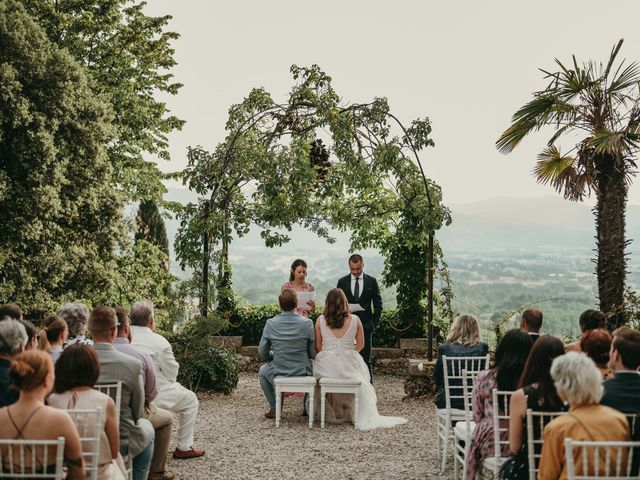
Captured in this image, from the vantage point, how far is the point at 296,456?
6773mm

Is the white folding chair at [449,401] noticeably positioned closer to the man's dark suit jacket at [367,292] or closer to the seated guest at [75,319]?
the seated guest at [75,319]

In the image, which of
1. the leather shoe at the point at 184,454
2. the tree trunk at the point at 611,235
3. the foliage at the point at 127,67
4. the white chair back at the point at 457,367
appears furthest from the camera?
the foliage at the point at 127,67

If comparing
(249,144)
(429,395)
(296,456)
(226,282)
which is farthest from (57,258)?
(296,456)

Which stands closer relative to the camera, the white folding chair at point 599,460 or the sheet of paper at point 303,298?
the white folding chair at point 599,460

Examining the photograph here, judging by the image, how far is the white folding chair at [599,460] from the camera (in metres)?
3.36

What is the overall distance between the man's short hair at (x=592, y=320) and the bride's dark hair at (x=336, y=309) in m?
2.54

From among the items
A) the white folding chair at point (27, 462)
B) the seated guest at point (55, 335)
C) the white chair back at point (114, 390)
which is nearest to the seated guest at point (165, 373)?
the seated guest at point (55, 335)

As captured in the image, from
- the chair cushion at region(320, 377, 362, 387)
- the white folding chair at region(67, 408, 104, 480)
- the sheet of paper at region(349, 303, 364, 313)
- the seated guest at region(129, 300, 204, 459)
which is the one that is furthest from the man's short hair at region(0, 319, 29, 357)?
the sheet of paper at region(349, 303, 364, 313)

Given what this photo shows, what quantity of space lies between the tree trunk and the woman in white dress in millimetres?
3308

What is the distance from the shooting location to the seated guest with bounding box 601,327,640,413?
13.4 feet

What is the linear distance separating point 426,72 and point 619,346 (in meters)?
10.9

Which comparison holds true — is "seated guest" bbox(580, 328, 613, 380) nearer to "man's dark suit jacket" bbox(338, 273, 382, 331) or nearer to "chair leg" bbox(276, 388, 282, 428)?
"chair leg" bbox(276, 388, 282, 428)

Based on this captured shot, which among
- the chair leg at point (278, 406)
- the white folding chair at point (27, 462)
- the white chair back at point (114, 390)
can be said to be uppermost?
the white chair back at point (114, 390)

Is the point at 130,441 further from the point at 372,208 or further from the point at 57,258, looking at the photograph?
the point at 57,258
